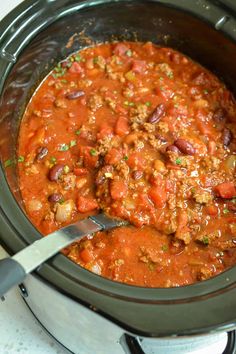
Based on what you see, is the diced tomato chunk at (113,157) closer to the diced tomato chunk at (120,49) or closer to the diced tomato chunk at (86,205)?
the diced tomato chunk at (86,205)

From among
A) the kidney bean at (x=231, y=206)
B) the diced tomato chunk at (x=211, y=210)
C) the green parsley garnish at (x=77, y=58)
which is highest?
Answer: the kidney bean at (x=231, y=206)

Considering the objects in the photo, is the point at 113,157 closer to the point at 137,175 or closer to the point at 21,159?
the point at 137,175

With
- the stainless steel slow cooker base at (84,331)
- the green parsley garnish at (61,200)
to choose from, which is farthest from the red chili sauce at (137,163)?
the stainless steel slow cooker base at (84,331)

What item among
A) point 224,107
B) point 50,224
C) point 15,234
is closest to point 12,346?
point 50,224

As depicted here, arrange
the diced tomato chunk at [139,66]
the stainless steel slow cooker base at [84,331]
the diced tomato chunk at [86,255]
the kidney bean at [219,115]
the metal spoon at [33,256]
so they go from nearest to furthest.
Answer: the metal spoon at [33,256], the stainless steel slow cooker base at [84,331], the diced tomato chunk at [86,255], the kidney bean at [219,115], the diced tomato chunk at [139,66]

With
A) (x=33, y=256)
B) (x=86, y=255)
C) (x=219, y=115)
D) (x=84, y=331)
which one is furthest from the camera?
(x=219, y=115)

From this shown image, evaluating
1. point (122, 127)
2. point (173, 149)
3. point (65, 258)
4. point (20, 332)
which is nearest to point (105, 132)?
point (122, 127)

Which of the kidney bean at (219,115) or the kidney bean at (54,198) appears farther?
the kidney bean at (219,115)
